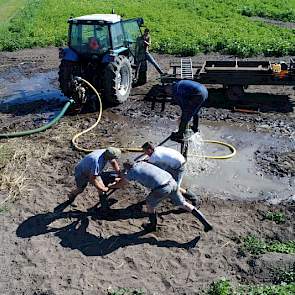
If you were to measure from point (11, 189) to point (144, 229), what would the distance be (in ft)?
9.01

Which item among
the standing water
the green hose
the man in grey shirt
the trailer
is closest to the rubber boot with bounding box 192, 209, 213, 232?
the man in grey shirt

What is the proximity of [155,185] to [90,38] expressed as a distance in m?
6.43

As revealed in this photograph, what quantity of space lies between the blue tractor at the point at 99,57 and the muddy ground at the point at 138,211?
69cm

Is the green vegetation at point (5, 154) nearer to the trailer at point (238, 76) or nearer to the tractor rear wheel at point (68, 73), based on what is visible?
the tractor rear wheel at point (68, 73)

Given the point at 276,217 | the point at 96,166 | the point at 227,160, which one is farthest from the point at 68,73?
the point at 276,217

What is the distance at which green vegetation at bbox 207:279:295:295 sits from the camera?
600 centimetres

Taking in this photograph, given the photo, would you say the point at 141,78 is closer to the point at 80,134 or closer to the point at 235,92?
the point at 235,92

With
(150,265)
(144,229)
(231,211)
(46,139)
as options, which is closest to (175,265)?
(150,265)

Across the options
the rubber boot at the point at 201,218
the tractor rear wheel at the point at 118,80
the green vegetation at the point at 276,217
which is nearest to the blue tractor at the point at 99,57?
the tractor rear wheel at the point at 118,80

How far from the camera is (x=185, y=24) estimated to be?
21672 millimetres

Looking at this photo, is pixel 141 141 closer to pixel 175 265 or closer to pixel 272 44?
pixel 175 265

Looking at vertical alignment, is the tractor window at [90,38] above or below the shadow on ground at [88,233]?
above

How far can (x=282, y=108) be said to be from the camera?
1236 cm

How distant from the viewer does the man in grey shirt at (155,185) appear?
7.13 m
